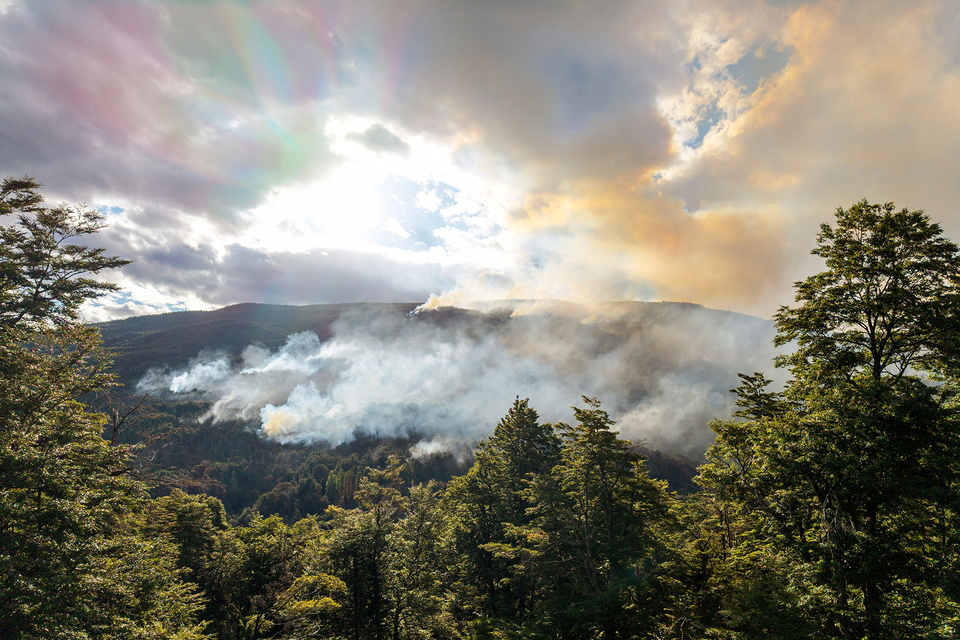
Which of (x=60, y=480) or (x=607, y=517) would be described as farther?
(x=607, y=517)

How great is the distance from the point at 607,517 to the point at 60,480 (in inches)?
977

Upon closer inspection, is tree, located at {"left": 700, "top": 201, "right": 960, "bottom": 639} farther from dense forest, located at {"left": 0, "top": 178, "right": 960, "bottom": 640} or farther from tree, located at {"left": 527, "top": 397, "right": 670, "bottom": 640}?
tree, located at {"left": 527, "top": 397, "right": 670, "bottom": 640}

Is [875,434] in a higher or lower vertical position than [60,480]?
higher

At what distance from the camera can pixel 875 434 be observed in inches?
405

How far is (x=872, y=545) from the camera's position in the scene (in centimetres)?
1017

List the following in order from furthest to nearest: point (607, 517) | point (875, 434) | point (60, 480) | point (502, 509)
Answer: point (502, 509) → point (607, 517) → point (60, 480) → point (875, 434)

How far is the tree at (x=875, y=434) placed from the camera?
998 cm

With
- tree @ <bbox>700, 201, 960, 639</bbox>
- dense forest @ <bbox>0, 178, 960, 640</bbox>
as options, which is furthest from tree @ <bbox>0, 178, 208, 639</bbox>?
tree @ <bbox>700, 201, 960, 639</bbox>

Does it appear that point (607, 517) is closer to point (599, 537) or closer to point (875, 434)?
point (599, 537)

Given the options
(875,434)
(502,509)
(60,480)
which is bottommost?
(502,509)

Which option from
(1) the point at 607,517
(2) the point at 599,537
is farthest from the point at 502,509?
(1) the point at 607,517

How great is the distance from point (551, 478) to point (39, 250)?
29535 mm

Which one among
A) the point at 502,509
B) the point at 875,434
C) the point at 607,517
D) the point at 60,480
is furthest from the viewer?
the point at 502,509

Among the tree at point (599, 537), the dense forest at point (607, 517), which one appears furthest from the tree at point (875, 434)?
the tree at point (599, 537)
